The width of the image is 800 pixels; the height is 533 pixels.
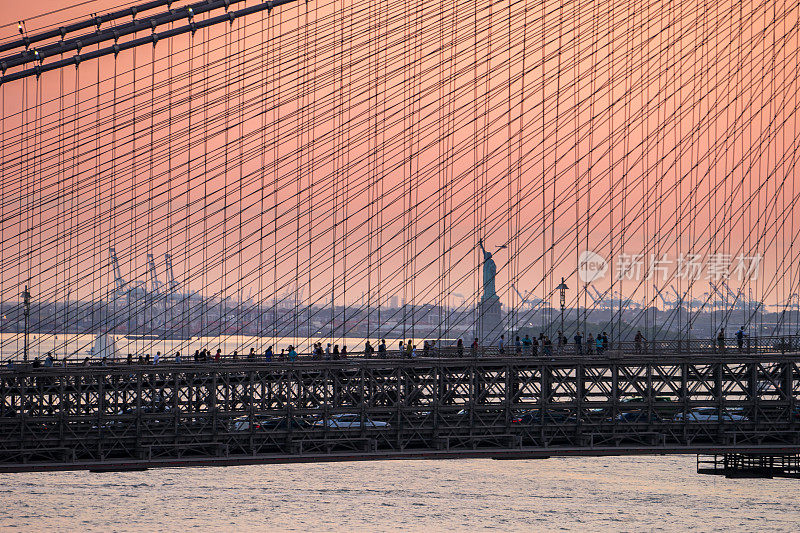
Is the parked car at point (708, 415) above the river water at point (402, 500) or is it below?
above

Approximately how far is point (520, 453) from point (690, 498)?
75.4 ft

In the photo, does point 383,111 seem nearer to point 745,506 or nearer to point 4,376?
point 4,376

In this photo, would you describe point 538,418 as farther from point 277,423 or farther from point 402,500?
point 402,500

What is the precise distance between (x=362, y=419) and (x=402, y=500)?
20.2 m

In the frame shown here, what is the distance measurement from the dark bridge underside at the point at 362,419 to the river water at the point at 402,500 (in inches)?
434

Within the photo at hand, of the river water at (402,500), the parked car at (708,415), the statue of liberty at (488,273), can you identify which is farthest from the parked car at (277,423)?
the parked car at (708,415)

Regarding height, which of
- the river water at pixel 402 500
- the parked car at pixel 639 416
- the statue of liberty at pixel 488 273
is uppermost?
the statue of liberty at pixel 488 273

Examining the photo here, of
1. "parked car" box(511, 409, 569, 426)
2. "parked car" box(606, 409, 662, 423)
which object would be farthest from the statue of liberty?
"parked car" box(606, 409, 662, 423)

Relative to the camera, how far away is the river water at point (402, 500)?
43.2m

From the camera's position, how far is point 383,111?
36812mm

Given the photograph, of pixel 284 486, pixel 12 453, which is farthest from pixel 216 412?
pixel 284 486

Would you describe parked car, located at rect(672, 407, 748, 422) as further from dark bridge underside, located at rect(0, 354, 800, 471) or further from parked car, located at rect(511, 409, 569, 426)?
parked car, located at rect(511, 409, 569, 426)

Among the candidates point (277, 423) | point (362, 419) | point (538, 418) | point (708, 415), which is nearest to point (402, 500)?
point (538, 418)

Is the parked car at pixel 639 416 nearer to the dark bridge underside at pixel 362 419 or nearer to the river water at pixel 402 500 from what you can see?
the dark bridge underside at pixel 362 419
